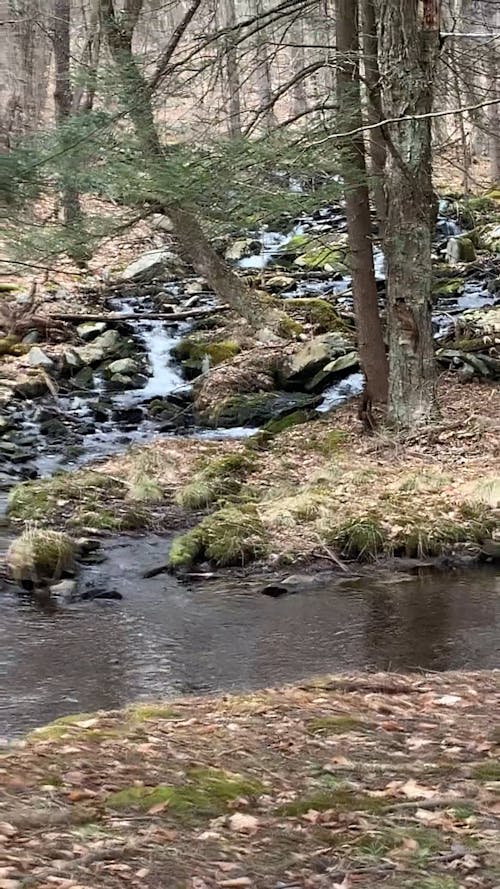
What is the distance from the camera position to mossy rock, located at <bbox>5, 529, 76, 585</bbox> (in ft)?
27.0

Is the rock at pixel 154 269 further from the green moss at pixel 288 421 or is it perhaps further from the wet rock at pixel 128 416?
the green moss at pixel 288 421

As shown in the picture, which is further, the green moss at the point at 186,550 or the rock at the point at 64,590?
the green moss at the point at 186,550

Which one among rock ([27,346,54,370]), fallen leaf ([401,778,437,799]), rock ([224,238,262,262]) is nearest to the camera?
fallen leaf ([401,778,437,799])

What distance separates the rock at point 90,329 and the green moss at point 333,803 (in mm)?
Answer: 14912

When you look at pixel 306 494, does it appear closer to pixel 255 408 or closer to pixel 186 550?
pixel 186 550

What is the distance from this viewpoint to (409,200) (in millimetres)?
10883

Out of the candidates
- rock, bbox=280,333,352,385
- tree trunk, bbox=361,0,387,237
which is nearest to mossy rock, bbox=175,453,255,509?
tree trunk, bbox=361,0,387,237

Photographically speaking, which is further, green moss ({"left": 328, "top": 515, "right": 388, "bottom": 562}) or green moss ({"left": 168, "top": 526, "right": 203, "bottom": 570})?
green moss ({"left": 328, "top": 515, "right": 388, "bottom": 562})

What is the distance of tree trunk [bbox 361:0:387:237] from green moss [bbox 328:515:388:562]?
4.43 m

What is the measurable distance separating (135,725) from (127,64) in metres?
8.38

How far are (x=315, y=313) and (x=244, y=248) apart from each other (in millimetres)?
5739

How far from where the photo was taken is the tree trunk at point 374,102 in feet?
34.5

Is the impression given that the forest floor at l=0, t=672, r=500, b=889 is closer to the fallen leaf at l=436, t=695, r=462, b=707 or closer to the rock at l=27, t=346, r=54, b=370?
the fallen leaf at l=436, t=695, r=462, b=707

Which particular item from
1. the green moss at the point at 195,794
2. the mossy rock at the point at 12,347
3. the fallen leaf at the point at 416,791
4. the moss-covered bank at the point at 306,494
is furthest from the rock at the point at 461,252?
the green moss at the point at 195,794
